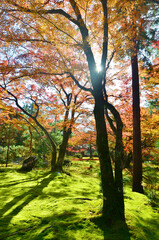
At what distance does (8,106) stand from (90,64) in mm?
7929

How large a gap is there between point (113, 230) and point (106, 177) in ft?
2.58

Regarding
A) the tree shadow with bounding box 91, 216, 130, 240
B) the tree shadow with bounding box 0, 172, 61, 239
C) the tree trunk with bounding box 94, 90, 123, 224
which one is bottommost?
the tree shadow with bounding box 0, 172, 61, 239

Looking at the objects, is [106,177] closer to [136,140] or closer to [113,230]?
[113,230]

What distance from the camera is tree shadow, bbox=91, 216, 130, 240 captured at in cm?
204

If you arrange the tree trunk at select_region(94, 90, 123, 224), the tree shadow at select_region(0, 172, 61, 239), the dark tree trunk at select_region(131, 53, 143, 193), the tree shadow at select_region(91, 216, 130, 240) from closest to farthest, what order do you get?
1. the tree shadow at select_region(91, 216, 130, 240)
2. the tree trunk at select_region(94, 90, 123, 224)
3. the tree shadow at select_region(0, 172, 61, 239)
4. the dark tree trunk at select_region(131, 53, 143, 193)

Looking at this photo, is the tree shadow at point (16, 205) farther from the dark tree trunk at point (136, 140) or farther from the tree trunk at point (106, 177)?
the dark tree trunk at point (136, 140)

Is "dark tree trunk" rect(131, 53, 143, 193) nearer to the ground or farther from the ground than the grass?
farther from the ground

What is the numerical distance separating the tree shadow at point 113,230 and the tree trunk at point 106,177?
0.08 meters

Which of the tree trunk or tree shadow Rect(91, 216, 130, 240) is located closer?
tree shadow Rect(91, 216, 130, 240)

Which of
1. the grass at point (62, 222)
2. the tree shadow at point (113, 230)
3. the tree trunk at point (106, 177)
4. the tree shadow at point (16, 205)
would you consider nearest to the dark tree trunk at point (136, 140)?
the grass at point (62, 222)

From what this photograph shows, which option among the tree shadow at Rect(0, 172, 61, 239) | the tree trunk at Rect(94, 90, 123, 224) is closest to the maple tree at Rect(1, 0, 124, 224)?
the tree trunk at Rect(94, 90, 123, 224)

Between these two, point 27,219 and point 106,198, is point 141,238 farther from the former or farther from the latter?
point 27,219

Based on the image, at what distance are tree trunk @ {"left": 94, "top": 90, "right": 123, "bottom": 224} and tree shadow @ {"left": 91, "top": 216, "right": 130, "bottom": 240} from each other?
0.08 metres

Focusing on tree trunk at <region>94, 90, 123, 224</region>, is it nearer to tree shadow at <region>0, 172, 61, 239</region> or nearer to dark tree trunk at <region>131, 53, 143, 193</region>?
tree shadow at <region>0, 172, 61, 239</region>
